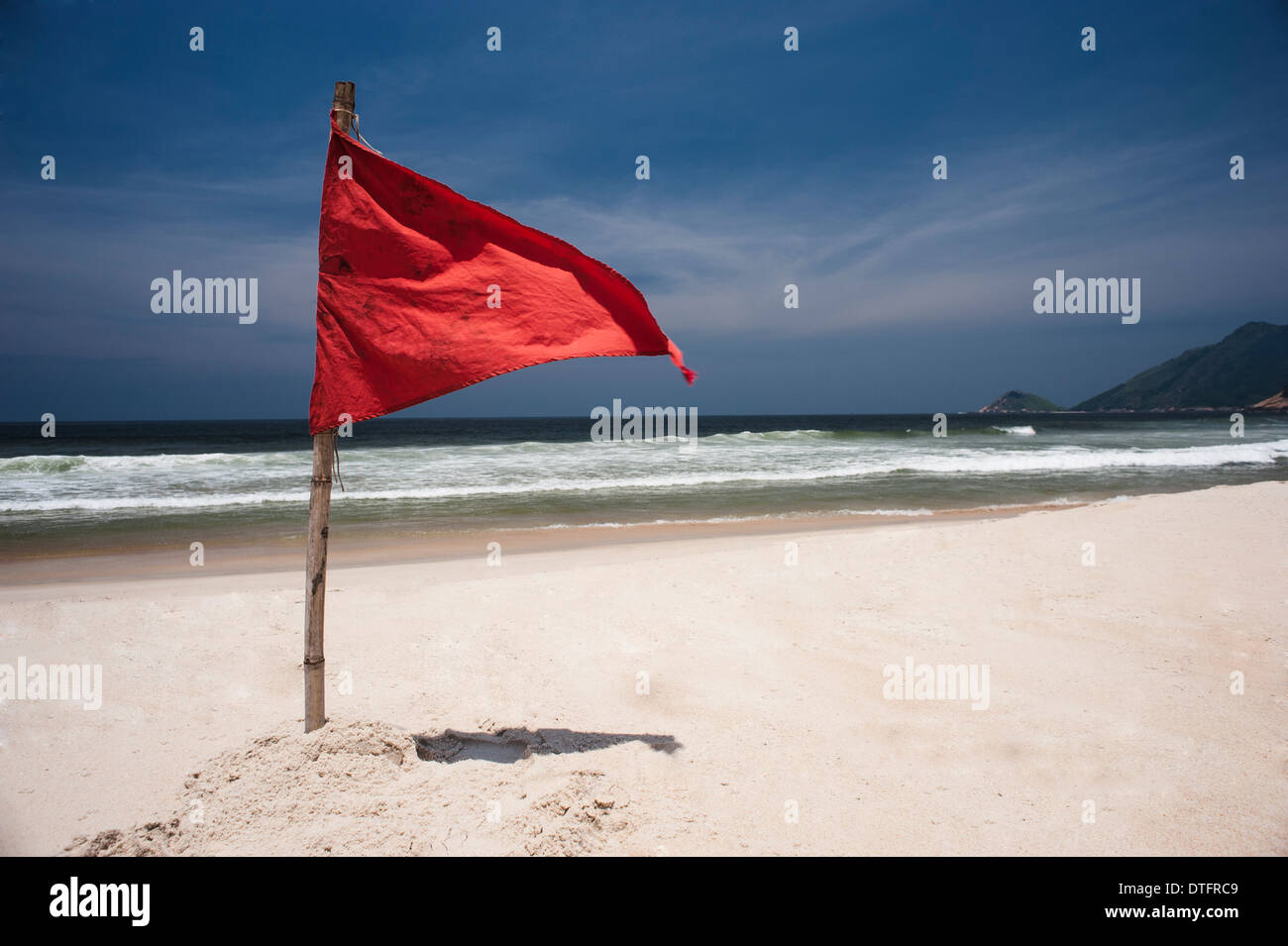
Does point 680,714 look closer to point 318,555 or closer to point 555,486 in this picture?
point 318,555

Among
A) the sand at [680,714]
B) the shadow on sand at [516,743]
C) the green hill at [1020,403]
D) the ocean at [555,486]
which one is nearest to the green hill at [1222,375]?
the green hill at [1020,403]

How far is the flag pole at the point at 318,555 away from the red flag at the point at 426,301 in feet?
0.37

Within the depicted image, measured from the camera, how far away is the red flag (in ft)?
10.1

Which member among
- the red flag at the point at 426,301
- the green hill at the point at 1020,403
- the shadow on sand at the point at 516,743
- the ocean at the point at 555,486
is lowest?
the shadow on sand at the point at 516,743

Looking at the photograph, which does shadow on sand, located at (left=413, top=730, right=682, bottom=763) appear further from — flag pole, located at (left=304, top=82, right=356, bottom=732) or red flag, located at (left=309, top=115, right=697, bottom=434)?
red flag, located at (left=309, top=115, right=697, bottom=434)

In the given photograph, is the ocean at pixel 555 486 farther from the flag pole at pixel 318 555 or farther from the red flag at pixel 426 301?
the red flag at pixel 426 301

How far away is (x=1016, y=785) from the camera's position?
328 cm

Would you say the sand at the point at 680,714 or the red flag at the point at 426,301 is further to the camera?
the red flag at the point at 426,301

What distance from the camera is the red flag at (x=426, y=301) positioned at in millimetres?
3066

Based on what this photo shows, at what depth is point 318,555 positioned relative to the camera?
10.5ft

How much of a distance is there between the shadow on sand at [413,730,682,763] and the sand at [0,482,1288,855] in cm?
2

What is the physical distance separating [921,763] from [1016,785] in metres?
0.45

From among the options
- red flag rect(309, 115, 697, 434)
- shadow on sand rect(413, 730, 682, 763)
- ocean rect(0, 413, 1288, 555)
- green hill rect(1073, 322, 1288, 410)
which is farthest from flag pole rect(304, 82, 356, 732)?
green hill rect(1073, 322, 1288, 410)
